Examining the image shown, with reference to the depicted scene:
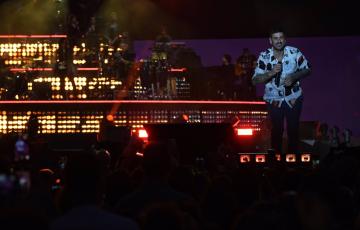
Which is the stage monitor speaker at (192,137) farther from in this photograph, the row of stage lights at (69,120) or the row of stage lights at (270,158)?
the row of stage lights at (69,120)

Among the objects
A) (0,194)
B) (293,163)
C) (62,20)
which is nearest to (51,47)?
(62,20)

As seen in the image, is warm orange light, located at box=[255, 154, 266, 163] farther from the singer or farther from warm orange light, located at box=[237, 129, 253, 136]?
warm orange light, located at box=[237, 129, 253, 136]

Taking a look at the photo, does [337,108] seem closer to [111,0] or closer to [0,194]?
[111,0]

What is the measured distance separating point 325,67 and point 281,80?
13.6 metres

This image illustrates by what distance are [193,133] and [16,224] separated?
9.52m

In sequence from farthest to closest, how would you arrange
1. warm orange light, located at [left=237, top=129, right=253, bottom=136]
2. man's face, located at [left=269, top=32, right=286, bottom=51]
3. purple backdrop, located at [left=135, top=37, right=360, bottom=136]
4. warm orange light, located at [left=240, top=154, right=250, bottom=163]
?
purple backdrop, located at [left=135, top=37, right=360, bottom=136], warm orange light, located at [left=237, top=129, right=253, bottom=136], man's face, located at [left=269, top=32, right=286, bottom=51], warm orange light, located at [left=240, top=154, right=250, bottom=163]

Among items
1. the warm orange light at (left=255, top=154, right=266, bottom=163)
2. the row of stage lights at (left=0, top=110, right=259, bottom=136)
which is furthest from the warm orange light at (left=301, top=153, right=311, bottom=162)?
the row of stage lights at (left=0, top=110, right=259, bottom=136)

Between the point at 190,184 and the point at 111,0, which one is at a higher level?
the point at 111,0

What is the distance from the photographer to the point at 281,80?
13.1 metres

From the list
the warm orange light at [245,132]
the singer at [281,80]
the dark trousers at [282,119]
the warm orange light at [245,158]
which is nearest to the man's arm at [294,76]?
the singer at [281,80]

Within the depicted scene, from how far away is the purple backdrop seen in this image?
25844mm

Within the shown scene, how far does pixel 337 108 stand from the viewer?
86.5 ft

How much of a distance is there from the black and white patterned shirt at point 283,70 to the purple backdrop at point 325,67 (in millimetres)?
12558

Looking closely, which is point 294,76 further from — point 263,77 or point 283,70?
point 263,77
